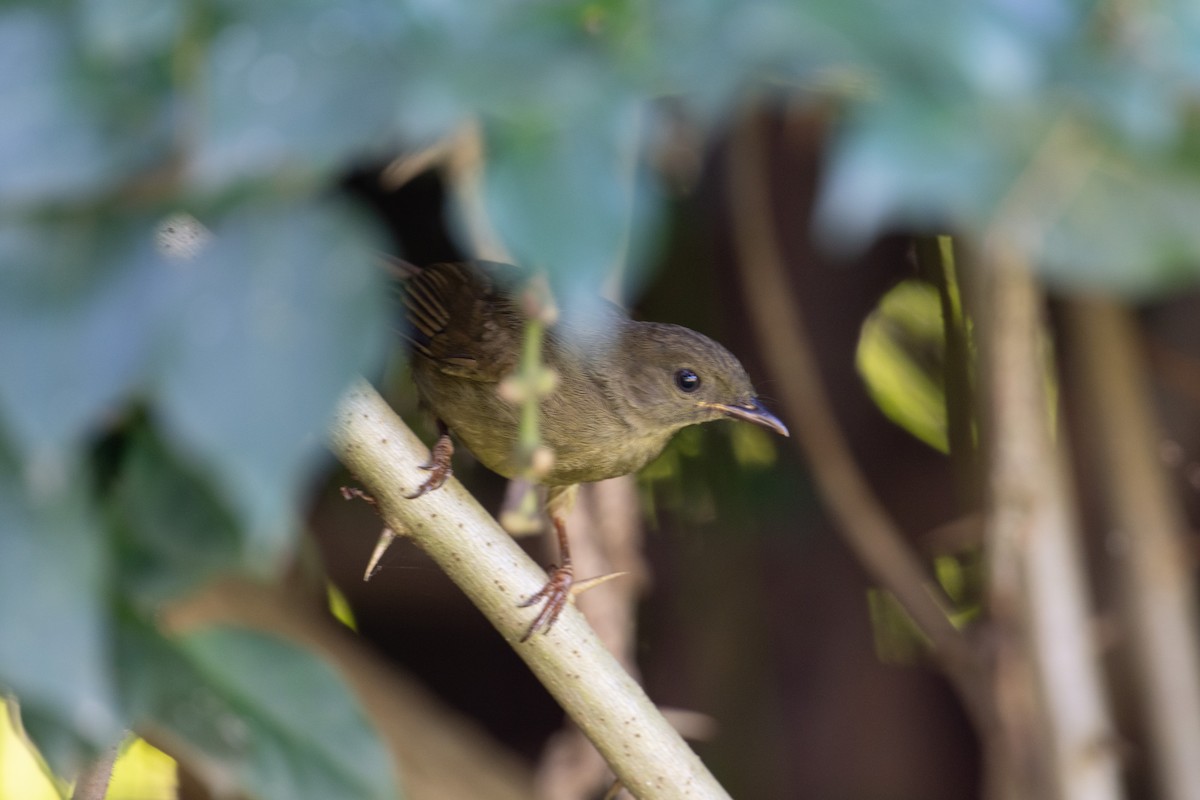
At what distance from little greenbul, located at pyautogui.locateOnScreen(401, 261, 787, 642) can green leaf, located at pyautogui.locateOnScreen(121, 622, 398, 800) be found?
1.81 m

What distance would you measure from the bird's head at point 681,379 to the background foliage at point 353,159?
8.04 feet

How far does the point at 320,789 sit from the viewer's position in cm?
141

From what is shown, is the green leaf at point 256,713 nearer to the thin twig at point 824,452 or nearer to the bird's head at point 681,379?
the bird's head at point 681,379

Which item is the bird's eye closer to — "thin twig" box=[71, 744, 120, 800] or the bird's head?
the bird's head

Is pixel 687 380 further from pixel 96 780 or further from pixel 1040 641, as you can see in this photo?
pixel 96 780

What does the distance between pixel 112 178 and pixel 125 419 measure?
280 mm

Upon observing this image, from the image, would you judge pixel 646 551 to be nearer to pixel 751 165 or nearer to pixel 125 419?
pixel 751 165

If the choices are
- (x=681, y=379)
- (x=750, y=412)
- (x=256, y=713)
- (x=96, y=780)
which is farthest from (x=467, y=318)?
(x=256, y=713)

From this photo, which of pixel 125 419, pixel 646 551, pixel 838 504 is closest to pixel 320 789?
pixel 125 419

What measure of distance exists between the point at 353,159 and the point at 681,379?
2.59 m

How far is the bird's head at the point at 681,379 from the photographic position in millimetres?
3551

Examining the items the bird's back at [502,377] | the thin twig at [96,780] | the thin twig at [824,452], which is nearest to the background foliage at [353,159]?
the thin twig at [96,780]

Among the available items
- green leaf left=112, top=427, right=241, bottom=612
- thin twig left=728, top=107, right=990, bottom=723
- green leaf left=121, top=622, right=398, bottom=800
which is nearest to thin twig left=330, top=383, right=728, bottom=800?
green leaf left=121, top=622, right=398, bottom=800

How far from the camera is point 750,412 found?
352 centimetres
